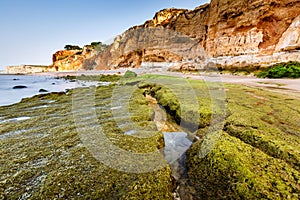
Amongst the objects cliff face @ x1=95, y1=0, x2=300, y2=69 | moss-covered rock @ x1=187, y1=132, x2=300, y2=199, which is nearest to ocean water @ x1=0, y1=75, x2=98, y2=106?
moss-covered rock @ x1=187, y1=132, x2=300, y2=199

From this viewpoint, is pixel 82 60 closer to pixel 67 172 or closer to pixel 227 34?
pixel 227 34

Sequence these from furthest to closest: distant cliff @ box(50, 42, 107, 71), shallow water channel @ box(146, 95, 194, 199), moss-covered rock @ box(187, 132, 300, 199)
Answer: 1. distant cliff @ box(50, 42, 107, 71)
2. shallow water channel @ box(146, 95, 194, 199)
3. moss-covered rock @ box(187, 132, 300, 199)

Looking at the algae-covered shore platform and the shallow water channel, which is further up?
the algae-covered shore platform

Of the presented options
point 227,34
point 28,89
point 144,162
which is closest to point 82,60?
point 227,34

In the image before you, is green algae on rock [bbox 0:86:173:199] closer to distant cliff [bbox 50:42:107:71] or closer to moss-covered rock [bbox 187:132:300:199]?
moss-covered rock [bbox 187:132:300:199]

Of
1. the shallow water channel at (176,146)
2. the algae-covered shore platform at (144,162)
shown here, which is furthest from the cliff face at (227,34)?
the algae-covered shore platform at (144,162)

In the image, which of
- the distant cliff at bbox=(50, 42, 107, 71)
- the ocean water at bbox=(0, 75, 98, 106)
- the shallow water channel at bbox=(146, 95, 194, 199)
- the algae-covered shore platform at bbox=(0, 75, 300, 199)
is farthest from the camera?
the distant cliff at bbox=(50, 42, 107, 71)

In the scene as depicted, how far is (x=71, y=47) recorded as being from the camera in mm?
93625

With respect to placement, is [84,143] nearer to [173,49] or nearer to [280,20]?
[280,20]

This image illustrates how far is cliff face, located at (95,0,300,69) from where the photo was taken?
20844 mm

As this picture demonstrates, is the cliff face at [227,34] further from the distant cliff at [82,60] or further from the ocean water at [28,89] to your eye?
the distant cliff at [82,60]

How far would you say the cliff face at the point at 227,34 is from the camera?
821 inches

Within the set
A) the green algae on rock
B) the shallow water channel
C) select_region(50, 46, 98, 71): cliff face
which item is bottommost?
the shallow water channel

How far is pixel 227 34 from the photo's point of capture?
1148 inches
